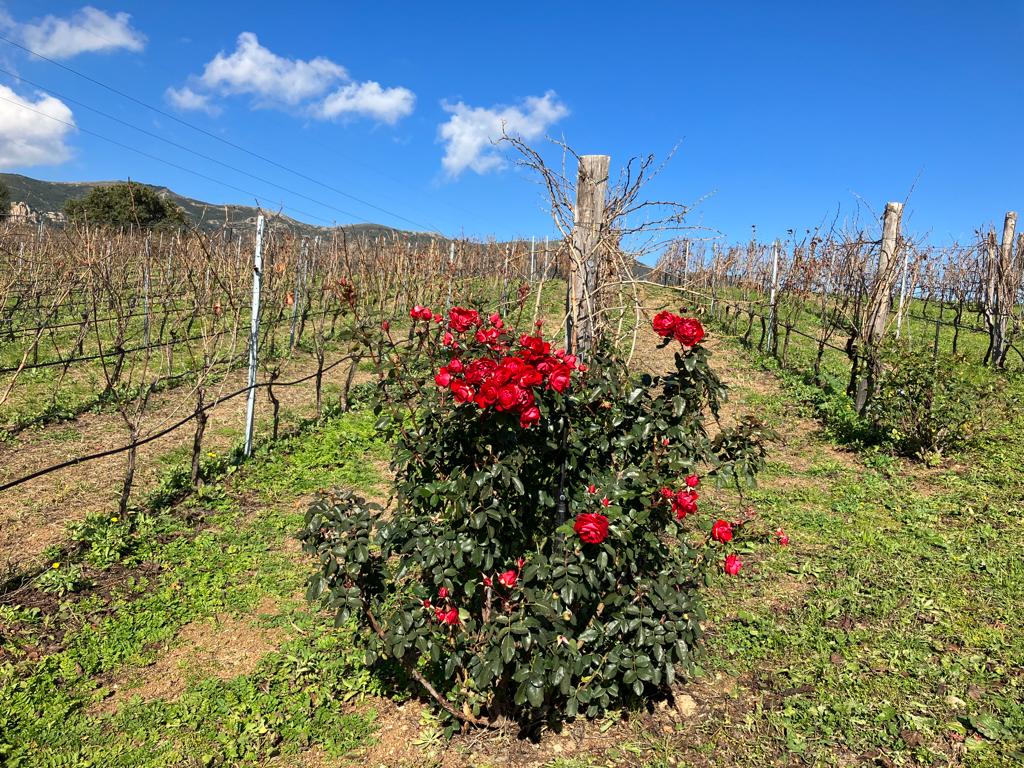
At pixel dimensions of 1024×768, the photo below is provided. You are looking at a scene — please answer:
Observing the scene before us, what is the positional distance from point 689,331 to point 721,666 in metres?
1.70

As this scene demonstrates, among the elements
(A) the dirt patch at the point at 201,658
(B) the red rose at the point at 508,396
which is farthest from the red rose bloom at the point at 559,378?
(A) the dirt patch at the point at 201,658

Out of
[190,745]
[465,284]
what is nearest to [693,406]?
[190,745]

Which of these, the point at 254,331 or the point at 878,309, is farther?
the point at 878,309

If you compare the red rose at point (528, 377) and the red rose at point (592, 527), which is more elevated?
the red rose at point (528, 377)

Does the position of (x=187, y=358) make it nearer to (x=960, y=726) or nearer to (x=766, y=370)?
(x=766, y=370)

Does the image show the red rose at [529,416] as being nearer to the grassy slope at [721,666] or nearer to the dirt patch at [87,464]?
the grassy slope at [721,666]

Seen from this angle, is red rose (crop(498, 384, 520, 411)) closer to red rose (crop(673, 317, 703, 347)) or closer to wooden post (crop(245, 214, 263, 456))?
red rose (crop(673, 317, 703, 347))

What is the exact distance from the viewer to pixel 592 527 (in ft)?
6.59

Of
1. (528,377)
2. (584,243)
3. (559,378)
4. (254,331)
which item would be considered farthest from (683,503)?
(254,331)

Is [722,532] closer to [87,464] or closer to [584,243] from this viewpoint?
[584,243]

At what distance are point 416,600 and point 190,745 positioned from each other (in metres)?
1.12

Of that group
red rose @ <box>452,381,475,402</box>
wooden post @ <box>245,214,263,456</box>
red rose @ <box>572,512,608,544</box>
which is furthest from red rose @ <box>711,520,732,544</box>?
wooden post @ <box>245,214,263,456</box>

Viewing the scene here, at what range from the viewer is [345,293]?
8.30ft

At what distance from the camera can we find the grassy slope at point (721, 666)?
2.49 m
